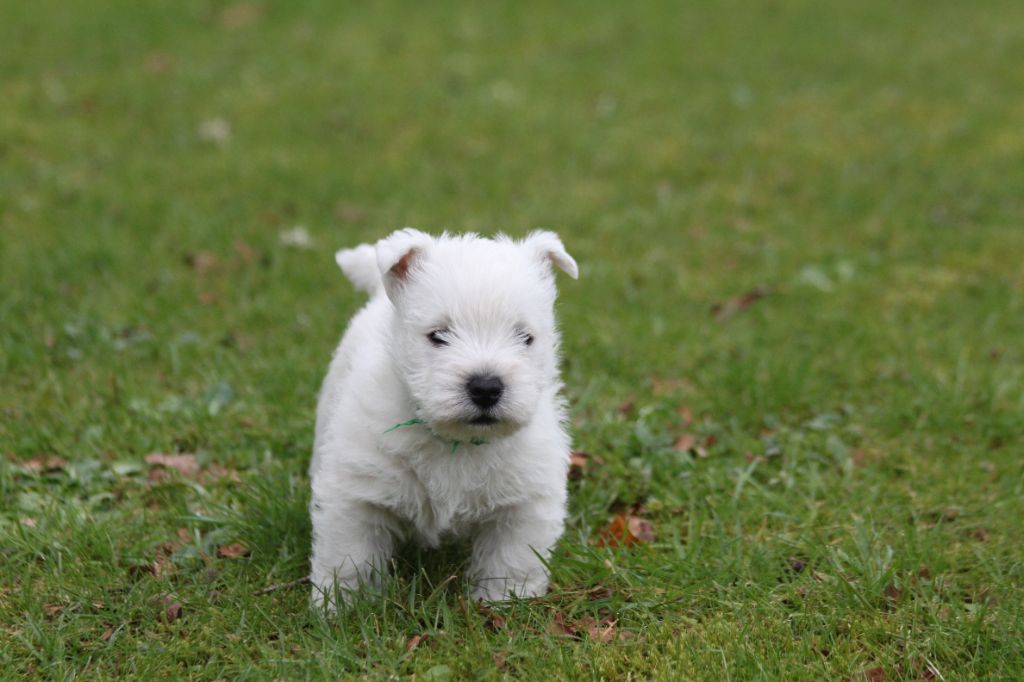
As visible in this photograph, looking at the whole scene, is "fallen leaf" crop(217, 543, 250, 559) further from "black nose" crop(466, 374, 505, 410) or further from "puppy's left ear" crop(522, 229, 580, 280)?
"puppy's left ear" crop(522, 229, 580, 280)

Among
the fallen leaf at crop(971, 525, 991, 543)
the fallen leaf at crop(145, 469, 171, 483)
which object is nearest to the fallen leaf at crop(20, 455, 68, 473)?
the fallen leaf at crop(145, 469, 171, 483)

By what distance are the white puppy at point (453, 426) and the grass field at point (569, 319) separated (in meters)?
0.18

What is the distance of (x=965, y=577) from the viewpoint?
3705mm

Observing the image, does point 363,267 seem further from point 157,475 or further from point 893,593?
point 893,593

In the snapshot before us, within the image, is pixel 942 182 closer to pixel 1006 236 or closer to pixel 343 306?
pixel 1006 236

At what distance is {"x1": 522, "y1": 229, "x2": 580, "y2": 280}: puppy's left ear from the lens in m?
3.63

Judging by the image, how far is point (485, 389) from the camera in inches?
123

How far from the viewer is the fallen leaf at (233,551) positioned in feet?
12.4

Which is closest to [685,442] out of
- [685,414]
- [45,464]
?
[685,414]

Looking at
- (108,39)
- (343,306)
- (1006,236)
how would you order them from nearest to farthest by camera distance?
(343,306)
(1006,236)
(108,39)

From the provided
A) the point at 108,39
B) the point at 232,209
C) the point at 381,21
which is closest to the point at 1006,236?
the point at 232,209

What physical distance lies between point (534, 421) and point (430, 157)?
18.1 feet

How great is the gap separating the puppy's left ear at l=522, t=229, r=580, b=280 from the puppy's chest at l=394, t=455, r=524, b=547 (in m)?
0.76

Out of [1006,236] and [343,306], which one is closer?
[343,306]
